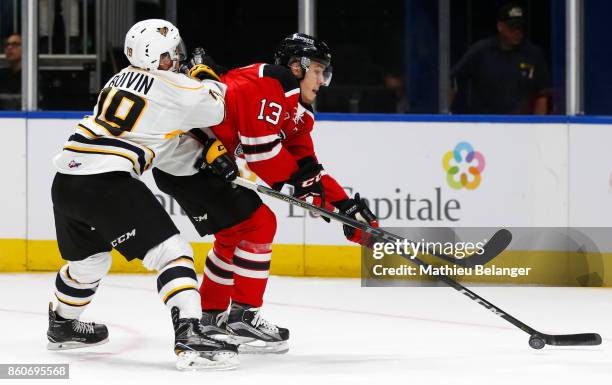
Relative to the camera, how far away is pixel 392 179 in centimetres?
597

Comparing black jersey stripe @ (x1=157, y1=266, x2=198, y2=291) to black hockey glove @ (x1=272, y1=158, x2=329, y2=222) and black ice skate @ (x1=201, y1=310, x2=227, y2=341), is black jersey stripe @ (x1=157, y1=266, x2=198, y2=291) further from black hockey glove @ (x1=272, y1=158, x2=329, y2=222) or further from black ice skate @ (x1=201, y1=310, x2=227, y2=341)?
black hockey glove @ (x1=272, y1=158, x2=329, y2=222)

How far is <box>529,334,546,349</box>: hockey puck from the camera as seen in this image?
13.6ft

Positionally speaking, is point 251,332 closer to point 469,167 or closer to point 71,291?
point 71,291

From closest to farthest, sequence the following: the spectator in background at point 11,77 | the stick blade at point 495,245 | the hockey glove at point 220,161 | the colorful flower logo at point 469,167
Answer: the hockey glove at point 220,161, the stick blade at point 495,245, the colorful flower logo at point 469,167, the spectator in background at point 11,77

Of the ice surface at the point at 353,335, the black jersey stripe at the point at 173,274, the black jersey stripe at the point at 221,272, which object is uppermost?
the black jersey stripe at the point at 173,274

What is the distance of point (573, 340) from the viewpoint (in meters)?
4.16

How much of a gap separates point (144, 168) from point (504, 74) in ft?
8.38

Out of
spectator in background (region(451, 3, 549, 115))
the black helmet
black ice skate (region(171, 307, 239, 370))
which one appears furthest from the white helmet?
spectator in background (region(451, 3, 549, 115))

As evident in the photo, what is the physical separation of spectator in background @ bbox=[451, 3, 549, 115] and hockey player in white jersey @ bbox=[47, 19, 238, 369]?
91.5 inches

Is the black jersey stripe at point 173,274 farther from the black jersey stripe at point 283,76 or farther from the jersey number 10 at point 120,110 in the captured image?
the black jersey stripe at point 283,76

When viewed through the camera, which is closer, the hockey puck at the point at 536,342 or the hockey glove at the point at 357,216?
the hockey puck at the point at 536,342

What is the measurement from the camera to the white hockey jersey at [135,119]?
152 inches

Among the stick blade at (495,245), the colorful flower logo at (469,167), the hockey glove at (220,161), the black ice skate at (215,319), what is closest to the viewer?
the hockey glove at (220,161)

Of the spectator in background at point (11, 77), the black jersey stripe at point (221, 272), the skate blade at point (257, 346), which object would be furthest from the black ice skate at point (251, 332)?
the spectator in background at point (11, 77)
